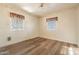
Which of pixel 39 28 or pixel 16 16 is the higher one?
pixel 16 16

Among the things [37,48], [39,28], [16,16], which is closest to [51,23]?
[39,28]

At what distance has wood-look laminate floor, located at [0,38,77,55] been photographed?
4.36 ft

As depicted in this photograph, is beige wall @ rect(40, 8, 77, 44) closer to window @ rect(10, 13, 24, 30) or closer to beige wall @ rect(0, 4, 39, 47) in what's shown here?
beige wall @ rect(0, 4, 39, 47)

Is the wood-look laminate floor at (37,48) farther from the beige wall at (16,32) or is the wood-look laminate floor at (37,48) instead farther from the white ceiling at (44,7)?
the white ceiling at (44,7)

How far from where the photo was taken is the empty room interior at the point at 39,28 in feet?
4.35

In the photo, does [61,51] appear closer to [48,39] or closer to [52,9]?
[48,39]

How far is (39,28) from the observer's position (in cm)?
151

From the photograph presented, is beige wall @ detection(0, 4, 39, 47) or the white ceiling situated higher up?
the white ceiling

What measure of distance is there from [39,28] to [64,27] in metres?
0.40

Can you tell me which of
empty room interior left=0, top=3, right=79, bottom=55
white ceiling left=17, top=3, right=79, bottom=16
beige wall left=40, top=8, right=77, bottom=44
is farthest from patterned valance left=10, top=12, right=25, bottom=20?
beige wall left=40, top=8, right=77, bottom=44

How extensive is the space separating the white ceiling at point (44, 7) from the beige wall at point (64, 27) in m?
0.07

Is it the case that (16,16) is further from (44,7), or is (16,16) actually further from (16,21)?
(44,7)
